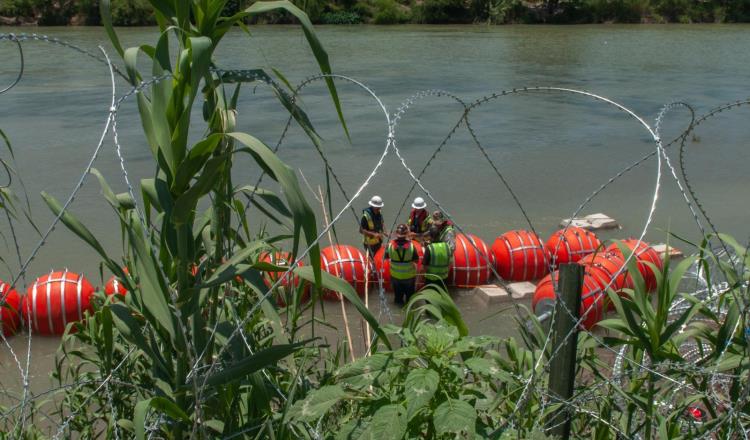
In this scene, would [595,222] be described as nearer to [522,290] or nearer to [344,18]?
[522,290]

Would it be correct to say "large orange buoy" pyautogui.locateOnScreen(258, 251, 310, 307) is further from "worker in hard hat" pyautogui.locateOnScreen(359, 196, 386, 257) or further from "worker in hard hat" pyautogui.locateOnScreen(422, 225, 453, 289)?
"worker in hard hat" pyautogui.locateOnScreen(359, 196, 386, 257)

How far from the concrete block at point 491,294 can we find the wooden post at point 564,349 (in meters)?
5.12

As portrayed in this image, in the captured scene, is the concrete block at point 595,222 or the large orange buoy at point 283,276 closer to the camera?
the large orange buoy at point 283,276

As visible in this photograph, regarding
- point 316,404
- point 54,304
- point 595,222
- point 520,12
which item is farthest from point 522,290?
point 520,12

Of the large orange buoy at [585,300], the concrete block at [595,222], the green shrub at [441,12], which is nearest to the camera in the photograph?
the large orange buoy at [585,300]

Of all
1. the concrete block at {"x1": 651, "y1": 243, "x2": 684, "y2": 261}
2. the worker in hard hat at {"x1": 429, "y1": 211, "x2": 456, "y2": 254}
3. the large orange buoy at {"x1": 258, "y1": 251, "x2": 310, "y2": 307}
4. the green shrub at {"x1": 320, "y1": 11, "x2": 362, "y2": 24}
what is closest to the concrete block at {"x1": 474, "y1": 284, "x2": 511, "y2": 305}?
the worker in hard hat at {"x1": 429, "y1": 211, "x2": 456, "y2": 254}

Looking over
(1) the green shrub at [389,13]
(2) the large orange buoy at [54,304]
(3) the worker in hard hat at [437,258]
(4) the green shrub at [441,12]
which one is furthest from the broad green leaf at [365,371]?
(4) the green shrub at [441,12]

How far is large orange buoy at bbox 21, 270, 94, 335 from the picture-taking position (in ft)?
24.4

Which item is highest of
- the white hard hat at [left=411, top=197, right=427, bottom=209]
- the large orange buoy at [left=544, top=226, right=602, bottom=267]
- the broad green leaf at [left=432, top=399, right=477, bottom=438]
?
the broad green leaf at [left=432, top=399, right=477, bottom=438]

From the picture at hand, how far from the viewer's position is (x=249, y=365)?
8.08ft

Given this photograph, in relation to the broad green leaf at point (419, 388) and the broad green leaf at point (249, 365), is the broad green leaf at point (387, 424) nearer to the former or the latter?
the broad green leaf at point (419, 388)

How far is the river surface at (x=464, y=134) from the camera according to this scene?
1170cm

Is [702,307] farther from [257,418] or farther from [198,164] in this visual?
[198,164]

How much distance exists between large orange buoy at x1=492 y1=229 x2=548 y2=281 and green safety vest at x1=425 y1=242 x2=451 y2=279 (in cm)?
89
